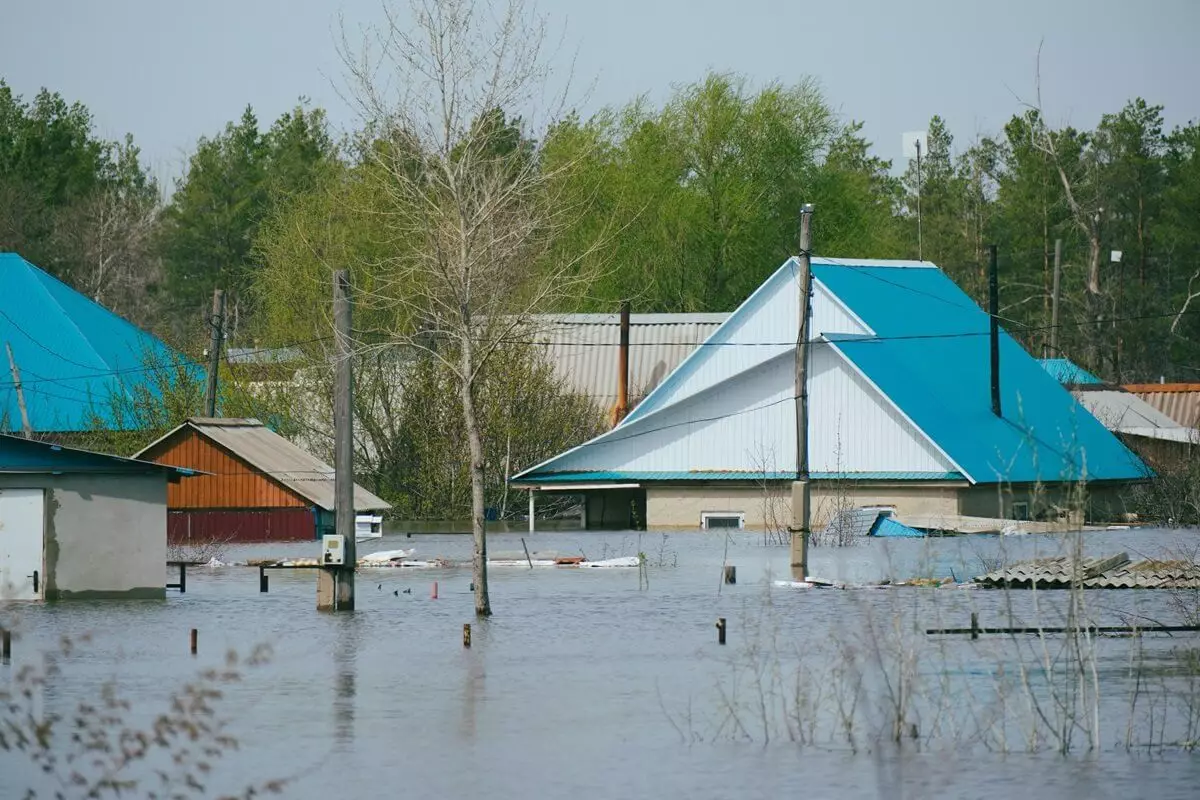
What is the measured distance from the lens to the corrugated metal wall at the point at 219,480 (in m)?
55.9

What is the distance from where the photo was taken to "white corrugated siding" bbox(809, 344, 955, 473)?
56.8m

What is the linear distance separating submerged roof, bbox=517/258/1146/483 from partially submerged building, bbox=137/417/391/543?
23.5 ft

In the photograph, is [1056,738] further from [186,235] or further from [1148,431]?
[186,235]

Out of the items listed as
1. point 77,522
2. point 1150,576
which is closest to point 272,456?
point 77,522

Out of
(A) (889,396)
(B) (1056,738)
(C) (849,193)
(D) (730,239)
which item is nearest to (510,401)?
(A) (889,396)

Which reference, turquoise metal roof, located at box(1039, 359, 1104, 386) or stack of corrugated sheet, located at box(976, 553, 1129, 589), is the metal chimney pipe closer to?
turquoise metal roof, located at box(1039, 359, 1104, 386)

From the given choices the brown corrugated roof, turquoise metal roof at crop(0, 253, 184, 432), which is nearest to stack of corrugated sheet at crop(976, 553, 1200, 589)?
turquoise metal roof at crop(0, 253, 184, 432)

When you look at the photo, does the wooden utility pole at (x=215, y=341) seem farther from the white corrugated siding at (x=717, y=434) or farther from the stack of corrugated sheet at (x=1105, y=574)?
the stack of corrugated sheet at (x=1105, y=574)

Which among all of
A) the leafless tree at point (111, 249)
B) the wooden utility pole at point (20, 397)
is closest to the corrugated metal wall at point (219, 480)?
the wooden utility pole at point (20, 397)

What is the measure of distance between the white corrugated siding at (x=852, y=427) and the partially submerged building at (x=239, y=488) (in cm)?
1352

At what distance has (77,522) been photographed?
1353 inches

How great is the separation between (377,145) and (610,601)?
38.2 metres

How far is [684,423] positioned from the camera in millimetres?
59812

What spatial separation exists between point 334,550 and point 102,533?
16.6 feet
